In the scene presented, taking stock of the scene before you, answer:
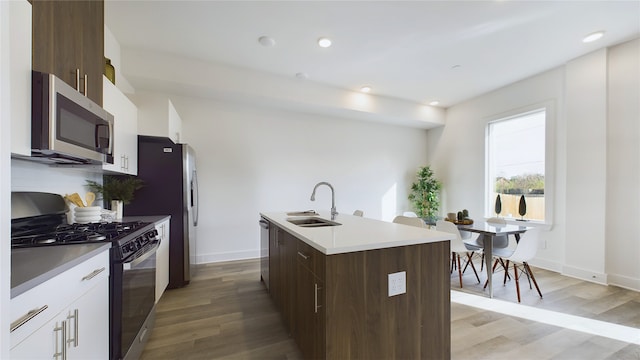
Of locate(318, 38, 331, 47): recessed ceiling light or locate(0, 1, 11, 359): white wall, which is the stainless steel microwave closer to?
locate(0, 1, 11, 359): white wall

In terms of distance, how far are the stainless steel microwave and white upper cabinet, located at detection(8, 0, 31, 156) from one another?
0.03 m

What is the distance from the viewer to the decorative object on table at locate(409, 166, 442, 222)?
209 inches

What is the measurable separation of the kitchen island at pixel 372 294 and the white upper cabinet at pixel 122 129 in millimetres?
1872

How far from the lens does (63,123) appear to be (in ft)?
4.30

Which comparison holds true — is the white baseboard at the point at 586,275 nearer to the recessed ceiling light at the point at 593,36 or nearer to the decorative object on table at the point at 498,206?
the decorative object on table at the point at 498,206

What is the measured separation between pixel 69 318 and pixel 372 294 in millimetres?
1393

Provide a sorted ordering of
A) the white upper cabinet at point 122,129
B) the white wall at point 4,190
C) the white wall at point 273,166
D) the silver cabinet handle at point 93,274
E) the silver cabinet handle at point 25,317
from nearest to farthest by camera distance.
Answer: the white wall at point 4,190
the silver cabinet handle at point 25,317
the silver cabinet handle at point 93,274
the white upper cabinet at point 122,129
the white wall at point 273,166

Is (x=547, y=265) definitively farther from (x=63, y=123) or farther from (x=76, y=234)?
(x=63, y=123)

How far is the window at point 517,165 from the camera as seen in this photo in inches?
153

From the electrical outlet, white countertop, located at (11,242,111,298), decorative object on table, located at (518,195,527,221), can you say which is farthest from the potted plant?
decorative object on table, located at (518,195,527,221)

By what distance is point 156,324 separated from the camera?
2.18 m

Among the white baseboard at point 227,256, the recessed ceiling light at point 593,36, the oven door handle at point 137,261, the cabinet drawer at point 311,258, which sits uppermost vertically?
the recessed ceiling light at point 593,36

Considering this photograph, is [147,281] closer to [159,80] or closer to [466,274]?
[159,80]

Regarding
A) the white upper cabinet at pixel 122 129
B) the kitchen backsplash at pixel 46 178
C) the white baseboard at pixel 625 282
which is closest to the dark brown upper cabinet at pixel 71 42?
the white upper cabinet at pixel 122 129
